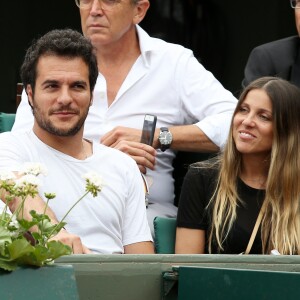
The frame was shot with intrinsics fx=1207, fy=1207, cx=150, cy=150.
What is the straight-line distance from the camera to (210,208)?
4.80 meters

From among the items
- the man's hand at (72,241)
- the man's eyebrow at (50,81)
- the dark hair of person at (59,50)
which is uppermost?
the dark hair of person at (59,50)

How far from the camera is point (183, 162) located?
5578 millimetres

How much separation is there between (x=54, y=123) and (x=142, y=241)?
0.56 metres

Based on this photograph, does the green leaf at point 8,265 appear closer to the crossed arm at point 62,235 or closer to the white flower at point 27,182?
the white flower at point 27,182

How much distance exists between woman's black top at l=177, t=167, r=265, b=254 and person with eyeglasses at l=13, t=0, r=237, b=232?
330mm

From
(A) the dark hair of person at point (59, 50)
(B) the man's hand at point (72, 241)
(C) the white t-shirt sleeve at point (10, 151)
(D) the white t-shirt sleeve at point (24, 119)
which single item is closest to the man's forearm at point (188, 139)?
(D) the white t-shirt sleeve at point (24, 119)

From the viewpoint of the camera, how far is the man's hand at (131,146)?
16.4 ft

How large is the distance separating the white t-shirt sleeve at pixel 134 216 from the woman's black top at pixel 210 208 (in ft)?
0.83

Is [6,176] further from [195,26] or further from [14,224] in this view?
[195,26]

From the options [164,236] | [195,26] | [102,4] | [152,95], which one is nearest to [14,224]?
[164,236]

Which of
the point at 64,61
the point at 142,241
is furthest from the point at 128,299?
the point at 64,61

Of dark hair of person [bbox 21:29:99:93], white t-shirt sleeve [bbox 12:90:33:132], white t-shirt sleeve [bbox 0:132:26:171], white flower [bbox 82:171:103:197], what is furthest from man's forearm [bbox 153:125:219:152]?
white flower [bbox 82:171:103:197]

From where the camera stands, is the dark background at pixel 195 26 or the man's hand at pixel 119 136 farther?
the dark background at pixel 195 26

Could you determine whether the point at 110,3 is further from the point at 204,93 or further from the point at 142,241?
the point at 142,241
